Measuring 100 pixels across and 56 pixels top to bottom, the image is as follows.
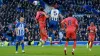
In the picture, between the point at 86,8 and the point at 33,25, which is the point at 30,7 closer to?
the point at 33,25

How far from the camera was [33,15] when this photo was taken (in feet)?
154

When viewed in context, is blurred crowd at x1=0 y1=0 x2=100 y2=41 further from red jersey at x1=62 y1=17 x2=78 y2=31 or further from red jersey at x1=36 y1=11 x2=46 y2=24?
red jersey at x1=62 y1=17 x2=78 y2=31

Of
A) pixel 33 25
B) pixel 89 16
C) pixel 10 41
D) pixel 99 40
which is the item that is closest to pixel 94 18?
pixel 89 16

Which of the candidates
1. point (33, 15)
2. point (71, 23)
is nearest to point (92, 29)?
point (71, 23)

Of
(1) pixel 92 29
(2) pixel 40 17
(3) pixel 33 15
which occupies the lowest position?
(1) pixel 92 29

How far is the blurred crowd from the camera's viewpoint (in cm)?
4384

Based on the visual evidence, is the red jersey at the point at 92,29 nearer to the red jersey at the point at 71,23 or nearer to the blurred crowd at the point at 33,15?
the red jersey at the point at 71,23

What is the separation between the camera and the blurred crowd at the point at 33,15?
1726 inches

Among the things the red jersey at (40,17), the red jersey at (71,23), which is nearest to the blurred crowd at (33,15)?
the red jersey at (40,17)

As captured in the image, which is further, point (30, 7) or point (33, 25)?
point (30, 7)

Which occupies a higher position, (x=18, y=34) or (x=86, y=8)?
(x=86, y=8)

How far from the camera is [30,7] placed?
4844 cm

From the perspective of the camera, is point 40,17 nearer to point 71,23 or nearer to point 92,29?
point 71,23

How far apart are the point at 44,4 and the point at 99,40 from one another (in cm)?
1045
